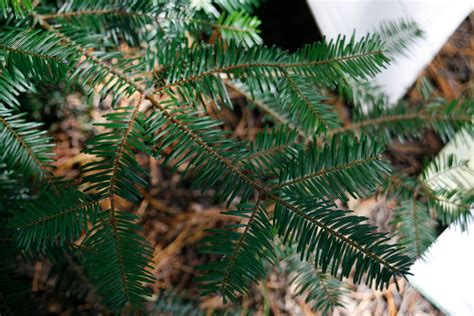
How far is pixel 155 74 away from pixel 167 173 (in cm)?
39

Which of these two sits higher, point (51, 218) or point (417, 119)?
point (417, 119)

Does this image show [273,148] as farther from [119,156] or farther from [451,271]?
[451,271]

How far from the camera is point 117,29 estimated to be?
0.70m

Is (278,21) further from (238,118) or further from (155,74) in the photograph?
(155,74)

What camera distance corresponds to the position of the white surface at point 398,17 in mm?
840

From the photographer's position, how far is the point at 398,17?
0.88 metres

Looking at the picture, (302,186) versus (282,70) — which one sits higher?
(282,70)

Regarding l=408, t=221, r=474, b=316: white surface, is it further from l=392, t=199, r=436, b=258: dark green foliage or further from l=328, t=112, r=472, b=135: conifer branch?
l=328, t=112, r=472, b=135: conifer branch

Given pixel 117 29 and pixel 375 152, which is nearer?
pixel 375 152

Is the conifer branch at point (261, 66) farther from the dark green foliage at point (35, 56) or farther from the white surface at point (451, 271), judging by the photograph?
the white surface at point (451, 271)

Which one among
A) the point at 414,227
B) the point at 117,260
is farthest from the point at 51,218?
the point at 414,227

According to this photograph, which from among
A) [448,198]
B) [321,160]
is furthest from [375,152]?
[448,198]

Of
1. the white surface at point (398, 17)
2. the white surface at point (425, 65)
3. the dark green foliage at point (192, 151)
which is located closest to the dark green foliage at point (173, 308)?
the dark green foliage at point (192, 151)

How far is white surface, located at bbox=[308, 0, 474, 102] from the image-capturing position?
84cm
